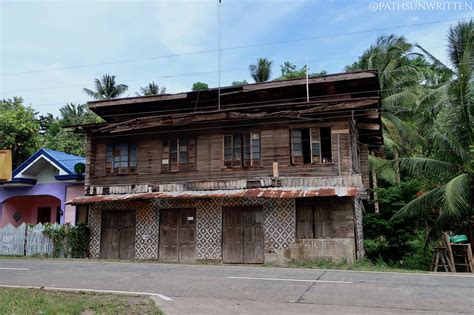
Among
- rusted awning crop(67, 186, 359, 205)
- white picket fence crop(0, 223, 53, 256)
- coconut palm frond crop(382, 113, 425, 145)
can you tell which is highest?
coconut palm frond crop(382, 113, 425, 145)

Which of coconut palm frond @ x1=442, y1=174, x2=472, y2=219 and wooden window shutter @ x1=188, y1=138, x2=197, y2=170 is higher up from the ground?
wooden window shutter @ x1=188, y1=138, x2=197, y2=170

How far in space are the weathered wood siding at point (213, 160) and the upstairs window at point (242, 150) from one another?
0.69 feet

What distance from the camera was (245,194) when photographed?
1709 centimetres

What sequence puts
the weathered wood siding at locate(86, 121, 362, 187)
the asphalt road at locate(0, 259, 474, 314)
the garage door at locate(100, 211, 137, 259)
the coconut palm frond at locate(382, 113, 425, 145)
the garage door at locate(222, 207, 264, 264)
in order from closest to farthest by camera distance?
the asphalt road at locate(0, 259, 474, 314), the weathered wood siding at locate(86, 121, 362, 187), the garage door at locate(222, 207, 264, 264), the garage door at locate(100, 211, 137, 259), the coconut palm frond at locate(382, 113, 425, 145)

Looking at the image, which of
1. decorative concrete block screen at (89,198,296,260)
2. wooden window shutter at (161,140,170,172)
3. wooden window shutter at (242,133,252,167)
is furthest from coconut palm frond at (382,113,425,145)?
wooden window shutter at (161,140,170,172)

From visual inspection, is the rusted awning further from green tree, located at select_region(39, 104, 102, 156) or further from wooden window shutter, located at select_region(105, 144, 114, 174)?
green tree, located at select_region(39, 104, 102, 156)

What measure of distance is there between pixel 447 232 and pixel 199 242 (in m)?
10.5

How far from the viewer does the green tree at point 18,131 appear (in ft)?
98.3

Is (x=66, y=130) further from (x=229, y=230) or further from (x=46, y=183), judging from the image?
(x=229, y=230)

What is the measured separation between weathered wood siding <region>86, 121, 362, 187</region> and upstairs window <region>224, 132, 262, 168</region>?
210mm

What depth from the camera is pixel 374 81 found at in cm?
2008

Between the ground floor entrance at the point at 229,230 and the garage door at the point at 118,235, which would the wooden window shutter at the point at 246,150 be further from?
the garage door at the point at 118,235

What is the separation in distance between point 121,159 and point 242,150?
231 inches

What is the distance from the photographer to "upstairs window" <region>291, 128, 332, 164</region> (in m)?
18.1
